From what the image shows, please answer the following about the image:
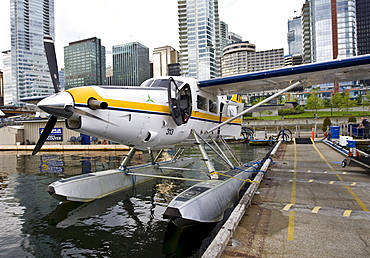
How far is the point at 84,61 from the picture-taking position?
532 ft

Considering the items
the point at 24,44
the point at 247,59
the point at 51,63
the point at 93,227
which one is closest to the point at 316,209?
the point at 93,227

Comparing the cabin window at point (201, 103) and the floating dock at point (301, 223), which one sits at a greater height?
the cabin window at point (201, 103)

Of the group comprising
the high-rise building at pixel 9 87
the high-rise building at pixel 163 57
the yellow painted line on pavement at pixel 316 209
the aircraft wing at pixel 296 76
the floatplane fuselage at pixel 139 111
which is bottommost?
the yellow painted line on pavement at pixel 316 209

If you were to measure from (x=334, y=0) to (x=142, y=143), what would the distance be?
4922 inches

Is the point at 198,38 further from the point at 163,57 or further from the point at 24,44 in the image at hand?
the point at 24,44

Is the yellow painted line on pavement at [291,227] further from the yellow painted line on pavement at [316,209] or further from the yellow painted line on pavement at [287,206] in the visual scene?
the yellow painted line on pavement at [316,209]

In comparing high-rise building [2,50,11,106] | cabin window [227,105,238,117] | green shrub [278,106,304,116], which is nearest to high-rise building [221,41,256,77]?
green shrub [278,106,304,116]

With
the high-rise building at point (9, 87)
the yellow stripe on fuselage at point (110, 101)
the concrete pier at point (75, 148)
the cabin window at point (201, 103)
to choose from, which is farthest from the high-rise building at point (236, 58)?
the yellow stripe on fuselage at point (110, 101)

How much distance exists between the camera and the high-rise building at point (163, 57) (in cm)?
15288

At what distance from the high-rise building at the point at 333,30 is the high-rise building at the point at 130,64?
3319 inches

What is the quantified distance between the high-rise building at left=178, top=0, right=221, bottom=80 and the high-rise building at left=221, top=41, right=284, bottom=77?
62.3 meters

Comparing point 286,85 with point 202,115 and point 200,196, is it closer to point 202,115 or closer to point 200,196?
point 202,115

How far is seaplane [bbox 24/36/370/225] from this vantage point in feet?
18.8

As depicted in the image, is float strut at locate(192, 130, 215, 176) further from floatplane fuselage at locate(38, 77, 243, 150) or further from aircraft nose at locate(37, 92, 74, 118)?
aircraft nose at locate(37, 92, 74, 118)
